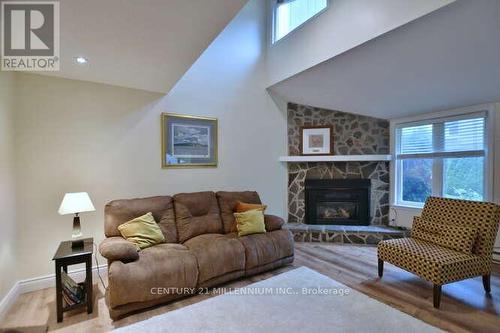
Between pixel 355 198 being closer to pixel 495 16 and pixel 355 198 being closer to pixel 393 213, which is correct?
pixel 393 213

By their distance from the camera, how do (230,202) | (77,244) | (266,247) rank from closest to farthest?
(77,244) → (266,247) → (230,202)

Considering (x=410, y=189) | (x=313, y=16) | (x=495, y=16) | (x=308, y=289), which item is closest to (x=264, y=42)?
(x=313, y=16)

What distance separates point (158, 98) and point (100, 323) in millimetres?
2664

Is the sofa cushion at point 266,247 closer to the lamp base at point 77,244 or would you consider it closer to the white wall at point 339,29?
the lamp base at point 77,244

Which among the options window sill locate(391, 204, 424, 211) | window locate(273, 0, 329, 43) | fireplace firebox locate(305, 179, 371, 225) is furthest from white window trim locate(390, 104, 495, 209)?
Result: window locate(273, 0, 329, 43)

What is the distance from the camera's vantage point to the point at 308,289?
2.68 metres

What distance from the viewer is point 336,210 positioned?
473 centimetres

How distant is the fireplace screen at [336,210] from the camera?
15.3 ft

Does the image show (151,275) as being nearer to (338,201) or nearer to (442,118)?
(338,201)

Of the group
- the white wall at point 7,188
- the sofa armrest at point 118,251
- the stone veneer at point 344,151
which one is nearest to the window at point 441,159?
the stone veneer at point 344,151

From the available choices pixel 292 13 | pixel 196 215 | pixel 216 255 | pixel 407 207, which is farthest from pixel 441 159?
pixel 196 215

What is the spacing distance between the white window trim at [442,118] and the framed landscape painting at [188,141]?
10.3 feet

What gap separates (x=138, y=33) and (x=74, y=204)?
1.72 m

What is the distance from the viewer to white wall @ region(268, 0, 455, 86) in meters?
2.40
